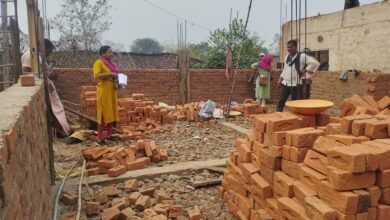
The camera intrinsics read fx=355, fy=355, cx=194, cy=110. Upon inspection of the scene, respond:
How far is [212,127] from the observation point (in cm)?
816

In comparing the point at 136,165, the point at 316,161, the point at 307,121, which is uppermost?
the point at 307,121

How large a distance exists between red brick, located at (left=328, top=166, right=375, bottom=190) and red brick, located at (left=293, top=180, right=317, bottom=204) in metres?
0.26

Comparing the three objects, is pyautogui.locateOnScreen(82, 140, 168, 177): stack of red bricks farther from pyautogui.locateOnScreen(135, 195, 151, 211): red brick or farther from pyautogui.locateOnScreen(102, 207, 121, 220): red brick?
pyautogui.locateOnScreen(102, 207, 121, 220): red brick

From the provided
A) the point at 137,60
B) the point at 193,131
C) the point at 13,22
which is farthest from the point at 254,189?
the point at 137,60

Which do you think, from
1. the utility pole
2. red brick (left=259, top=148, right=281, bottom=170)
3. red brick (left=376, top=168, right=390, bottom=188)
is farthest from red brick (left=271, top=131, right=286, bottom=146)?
the utility pole

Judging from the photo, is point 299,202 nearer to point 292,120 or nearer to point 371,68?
point 292,120

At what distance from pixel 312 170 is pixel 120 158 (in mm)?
2905

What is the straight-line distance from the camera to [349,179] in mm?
2299

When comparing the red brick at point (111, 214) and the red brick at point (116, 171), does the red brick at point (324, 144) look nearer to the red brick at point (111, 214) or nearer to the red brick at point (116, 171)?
the red brick at point (111, 214)

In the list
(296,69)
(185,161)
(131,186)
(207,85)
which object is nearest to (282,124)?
(131,186)

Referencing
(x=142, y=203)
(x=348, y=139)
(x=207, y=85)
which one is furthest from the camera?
(x=207, y=85)

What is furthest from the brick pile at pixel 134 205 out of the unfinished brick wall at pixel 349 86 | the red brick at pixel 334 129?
the unfinished brick wall at pixel 349 86

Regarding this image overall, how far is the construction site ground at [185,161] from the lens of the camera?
3897 mm

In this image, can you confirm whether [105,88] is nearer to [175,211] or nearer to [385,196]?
[175,211]
